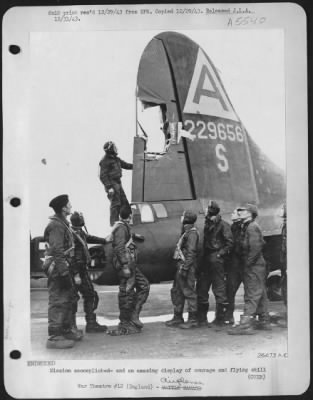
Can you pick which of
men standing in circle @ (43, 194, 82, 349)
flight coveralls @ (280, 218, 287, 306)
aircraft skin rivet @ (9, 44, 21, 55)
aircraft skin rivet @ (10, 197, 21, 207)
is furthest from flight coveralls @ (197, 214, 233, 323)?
aircraft skin rivet @ (9, 44, 21, 55)

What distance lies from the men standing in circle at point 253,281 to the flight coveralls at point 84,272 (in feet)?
1.42

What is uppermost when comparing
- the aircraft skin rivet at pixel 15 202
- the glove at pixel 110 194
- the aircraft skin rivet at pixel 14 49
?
the aircraft skin rivet at pixel 14 49

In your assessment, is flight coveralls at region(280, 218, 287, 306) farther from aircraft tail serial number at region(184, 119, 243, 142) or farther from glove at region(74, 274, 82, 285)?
glove at region(74, 274, 82, 285)

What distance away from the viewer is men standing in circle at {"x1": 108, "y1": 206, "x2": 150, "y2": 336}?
1.66 m

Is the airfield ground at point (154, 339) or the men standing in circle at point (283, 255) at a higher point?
the men standing in circle at point (283, 255)

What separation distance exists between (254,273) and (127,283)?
0.40m

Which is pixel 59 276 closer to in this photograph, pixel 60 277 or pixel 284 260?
pixel 60 277

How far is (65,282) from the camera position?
1.65 meters

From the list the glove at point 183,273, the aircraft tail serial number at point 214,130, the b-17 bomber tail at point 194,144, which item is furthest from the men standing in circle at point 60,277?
the aircraft tail serial number at point 214,130

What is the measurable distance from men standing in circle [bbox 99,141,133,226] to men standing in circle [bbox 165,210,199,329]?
8.9 inches

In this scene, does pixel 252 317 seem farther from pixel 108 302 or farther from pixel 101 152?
pixel 101 152

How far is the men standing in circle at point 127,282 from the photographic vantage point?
166 cm

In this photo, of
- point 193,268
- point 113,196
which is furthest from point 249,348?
point 113,196

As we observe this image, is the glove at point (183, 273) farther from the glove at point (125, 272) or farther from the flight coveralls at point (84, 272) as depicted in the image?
the flight coveralls at point (84, 272)
